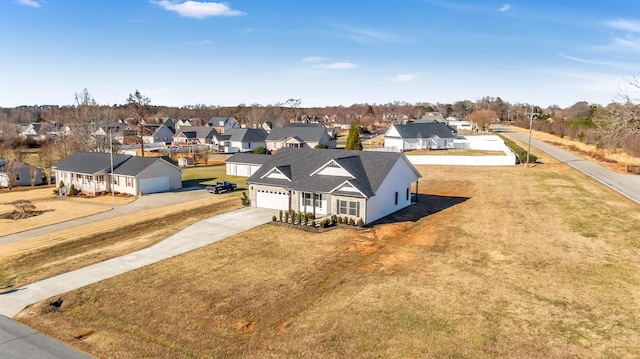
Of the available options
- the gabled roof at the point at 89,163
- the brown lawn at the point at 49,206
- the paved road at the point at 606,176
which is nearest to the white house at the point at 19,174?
the brown lawn at the point at 49,206

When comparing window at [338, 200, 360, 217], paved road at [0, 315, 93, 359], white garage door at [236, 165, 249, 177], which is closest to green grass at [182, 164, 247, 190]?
white garage door at [236, 165, 249, 177]

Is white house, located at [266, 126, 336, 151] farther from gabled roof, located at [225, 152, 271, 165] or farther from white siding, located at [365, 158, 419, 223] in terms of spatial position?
white siding, located at [365, 158, 419, 223]

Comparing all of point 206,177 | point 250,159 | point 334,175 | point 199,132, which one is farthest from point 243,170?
point 199,132

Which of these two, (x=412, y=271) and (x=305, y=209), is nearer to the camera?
(x=412, y=271)

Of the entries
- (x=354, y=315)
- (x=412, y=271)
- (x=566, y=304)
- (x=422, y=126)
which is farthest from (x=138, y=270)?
(x=422, y=126)

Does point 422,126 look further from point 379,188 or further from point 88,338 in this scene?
point 88,338

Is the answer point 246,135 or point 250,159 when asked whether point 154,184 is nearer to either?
point 250,159

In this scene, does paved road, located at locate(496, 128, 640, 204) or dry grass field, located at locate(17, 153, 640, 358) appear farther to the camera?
paved road, located at locate(496, 128, 640, 204)

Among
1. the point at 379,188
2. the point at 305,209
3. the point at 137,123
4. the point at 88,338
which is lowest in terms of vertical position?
the point at 88,338
